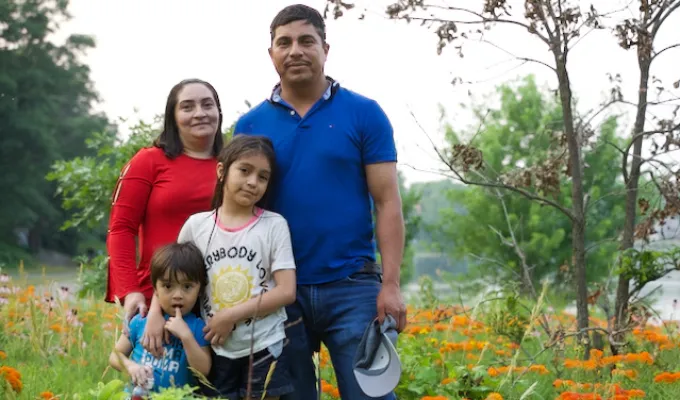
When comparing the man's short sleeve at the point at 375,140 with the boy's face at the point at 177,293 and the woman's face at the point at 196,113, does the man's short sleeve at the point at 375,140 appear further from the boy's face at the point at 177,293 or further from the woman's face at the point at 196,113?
the boy's face at the point at 177,293

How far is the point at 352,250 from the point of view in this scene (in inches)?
118

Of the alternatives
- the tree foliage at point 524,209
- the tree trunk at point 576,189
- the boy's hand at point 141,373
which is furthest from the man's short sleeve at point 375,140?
the tree foliage at point 524,209

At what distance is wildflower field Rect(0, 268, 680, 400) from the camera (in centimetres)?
375

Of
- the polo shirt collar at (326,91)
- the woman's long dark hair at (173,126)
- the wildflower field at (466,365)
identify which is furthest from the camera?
the wildflower field at (466,365)

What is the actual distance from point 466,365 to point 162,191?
6.29 feet

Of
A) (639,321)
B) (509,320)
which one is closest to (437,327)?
(509,320)

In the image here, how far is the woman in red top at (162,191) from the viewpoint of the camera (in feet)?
10.0

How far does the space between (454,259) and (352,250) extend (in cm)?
1669

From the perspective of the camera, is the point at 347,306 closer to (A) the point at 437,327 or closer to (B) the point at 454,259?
(A) the point at 437,327

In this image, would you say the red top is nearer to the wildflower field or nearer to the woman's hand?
the woman's hand

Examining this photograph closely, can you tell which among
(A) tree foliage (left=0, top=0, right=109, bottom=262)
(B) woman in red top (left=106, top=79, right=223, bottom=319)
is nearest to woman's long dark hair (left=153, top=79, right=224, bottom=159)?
(B) woman in red top (left=106, top=79, right=223, bottom=319)

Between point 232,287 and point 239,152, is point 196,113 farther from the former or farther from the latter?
point 232,287

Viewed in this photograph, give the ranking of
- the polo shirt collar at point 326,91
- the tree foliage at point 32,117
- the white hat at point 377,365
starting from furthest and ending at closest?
the tree foliage at point 32,117 < the polo shirt collar at point 326,91 < the white hat at point 377,365

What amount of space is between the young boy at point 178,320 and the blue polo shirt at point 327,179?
392mm
